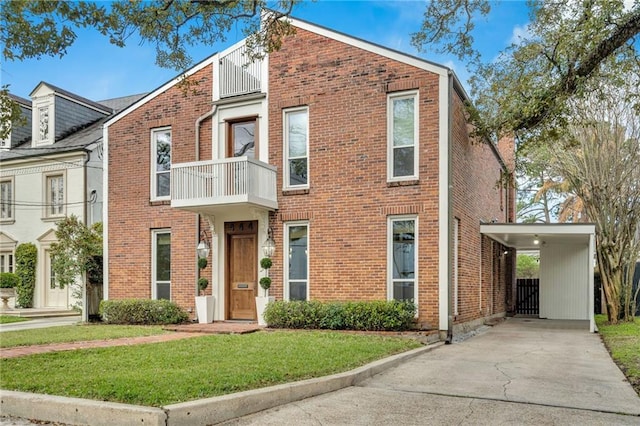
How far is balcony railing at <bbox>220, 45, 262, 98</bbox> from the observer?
14.1 metres

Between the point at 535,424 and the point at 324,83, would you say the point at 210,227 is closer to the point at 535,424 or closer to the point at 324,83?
the point at 324,83

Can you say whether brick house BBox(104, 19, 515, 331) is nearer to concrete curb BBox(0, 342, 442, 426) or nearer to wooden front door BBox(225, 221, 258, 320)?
wooden front door BBox(225, 221, 258, 320)

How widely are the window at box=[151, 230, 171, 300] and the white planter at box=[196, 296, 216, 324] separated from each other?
4.71 feet

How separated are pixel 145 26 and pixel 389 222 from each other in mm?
6813

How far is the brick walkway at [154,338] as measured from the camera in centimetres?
898

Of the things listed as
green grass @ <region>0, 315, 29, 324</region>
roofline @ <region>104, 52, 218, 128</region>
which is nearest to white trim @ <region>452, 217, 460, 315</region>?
roofline @ <region>104, 52, 218, 128</region>

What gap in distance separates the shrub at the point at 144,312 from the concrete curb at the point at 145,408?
26.8 ft

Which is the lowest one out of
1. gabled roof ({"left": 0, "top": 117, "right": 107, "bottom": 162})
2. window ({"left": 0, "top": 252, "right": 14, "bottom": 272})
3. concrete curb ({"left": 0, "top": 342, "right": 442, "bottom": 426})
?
concrete curb ({"left": 0, "top": 342, "right": 442, "bottom": 426})

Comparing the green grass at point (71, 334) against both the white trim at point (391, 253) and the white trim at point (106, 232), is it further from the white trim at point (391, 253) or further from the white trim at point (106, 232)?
the white trim at point (391, 253)

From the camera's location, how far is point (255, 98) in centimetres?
1396

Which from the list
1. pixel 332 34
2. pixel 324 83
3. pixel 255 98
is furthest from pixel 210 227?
pixel 332 34

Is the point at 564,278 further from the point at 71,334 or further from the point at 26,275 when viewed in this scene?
the point at 26,275

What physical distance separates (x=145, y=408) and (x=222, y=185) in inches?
323

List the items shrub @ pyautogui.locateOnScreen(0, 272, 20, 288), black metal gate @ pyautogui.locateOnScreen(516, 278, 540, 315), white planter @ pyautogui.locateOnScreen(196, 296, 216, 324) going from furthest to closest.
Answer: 1. black metal gate @ pyautogui.locateOnScreen(516, 278, 540, 315)
2. shrub @ pyautogui.locateOnScreen(0, 272, 20, 288)
3. white planter @ pyautogui.locateOnScreen(196, 296, 216, 324)
